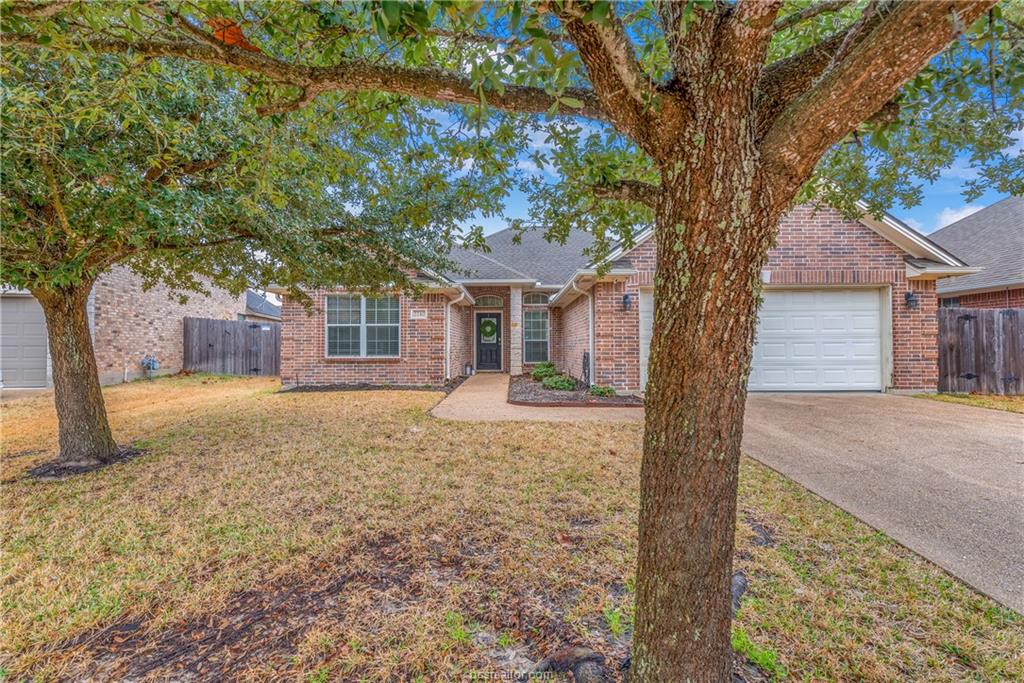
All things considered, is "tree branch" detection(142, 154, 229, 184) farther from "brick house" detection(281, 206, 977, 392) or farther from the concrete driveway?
the concrete driveway

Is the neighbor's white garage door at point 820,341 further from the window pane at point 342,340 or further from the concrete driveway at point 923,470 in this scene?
the window pane at point 342,340

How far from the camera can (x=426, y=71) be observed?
2035 millimetres

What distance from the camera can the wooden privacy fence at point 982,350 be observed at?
905 centimetres

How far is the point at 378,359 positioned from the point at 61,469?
21.9 ft

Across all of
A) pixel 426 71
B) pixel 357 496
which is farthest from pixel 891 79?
pixel 357 496

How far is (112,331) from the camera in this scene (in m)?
12.6

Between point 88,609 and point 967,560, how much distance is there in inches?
199

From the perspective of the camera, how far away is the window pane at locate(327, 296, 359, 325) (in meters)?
10.9

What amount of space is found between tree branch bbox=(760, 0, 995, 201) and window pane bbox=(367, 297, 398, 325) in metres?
10.3

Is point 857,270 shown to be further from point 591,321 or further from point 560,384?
point 560,384

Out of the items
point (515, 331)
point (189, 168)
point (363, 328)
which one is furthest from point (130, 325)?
point (189, 168)

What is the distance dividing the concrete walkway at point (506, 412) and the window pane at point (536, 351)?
223 inches

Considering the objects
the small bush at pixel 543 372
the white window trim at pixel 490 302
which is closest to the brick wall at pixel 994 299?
the small bush at pixel 543 372

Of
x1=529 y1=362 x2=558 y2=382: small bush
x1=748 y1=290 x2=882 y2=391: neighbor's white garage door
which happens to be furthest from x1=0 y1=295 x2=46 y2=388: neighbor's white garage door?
x1=748 y1=290 x2=882 y2=391: neighbor's white garage door
